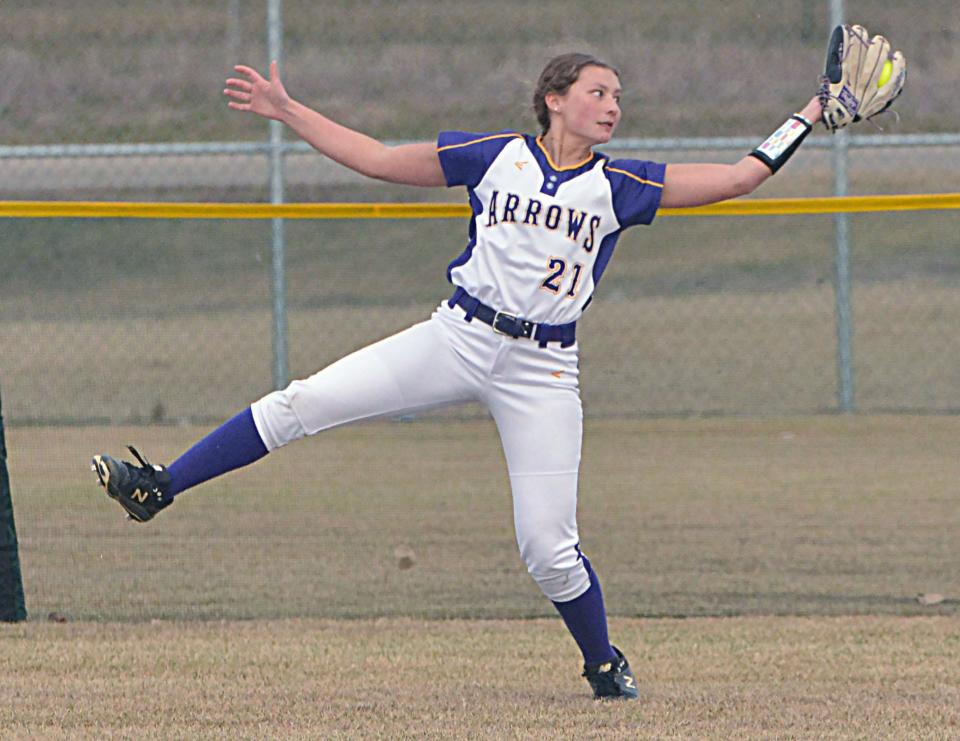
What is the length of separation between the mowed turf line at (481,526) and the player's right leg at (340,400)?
157 centimetres

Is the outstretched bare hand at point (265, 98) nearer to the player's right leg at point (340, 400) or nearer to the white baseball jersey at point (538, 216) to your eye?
the white baseball jersey at point (538, 216)

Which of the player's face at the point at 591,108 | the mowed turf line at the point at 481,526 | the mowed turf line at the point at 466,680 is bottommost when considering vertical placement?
the mowed turf line at the point at 481,526

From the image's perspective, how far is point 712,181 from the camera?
174 inches

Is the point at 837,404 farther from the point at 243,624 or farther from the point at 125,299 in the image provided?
the point at 243,624

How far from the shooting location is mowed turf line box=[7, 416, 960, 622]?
6168 millimetres

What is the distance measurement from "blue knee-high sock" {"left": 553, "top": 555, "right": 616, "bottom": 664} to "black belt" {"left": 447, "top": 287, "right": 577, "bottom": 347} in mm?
633

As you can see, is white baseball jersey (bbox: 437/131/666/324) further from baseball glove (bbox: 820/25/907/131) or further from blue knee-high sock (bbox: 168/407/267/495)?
blue knee-high sock (bbox: 168/407/267/495)

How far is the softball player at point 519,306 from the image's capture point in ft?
14.3

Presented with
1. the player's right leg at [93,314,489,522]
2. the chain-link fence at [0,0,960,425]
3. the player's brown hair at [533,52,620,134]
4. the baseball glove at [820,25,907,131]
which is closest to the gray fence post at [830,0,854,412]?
the chain-link fence at [0,0,960,425]

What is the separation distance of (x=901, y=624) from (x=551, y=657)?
4.14 ft

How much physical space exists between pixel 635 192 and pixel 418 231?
9507mm

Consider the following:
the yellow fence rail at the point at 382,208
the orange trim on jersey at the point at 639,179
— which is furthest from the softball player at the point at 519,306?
the yellow fence rail at the point at 382,208

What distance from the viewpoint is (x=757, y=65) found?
14.9 metres

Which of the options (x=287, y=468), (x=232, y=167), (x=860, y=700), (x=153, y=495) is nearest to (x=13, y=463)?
(x=287, y=468)
